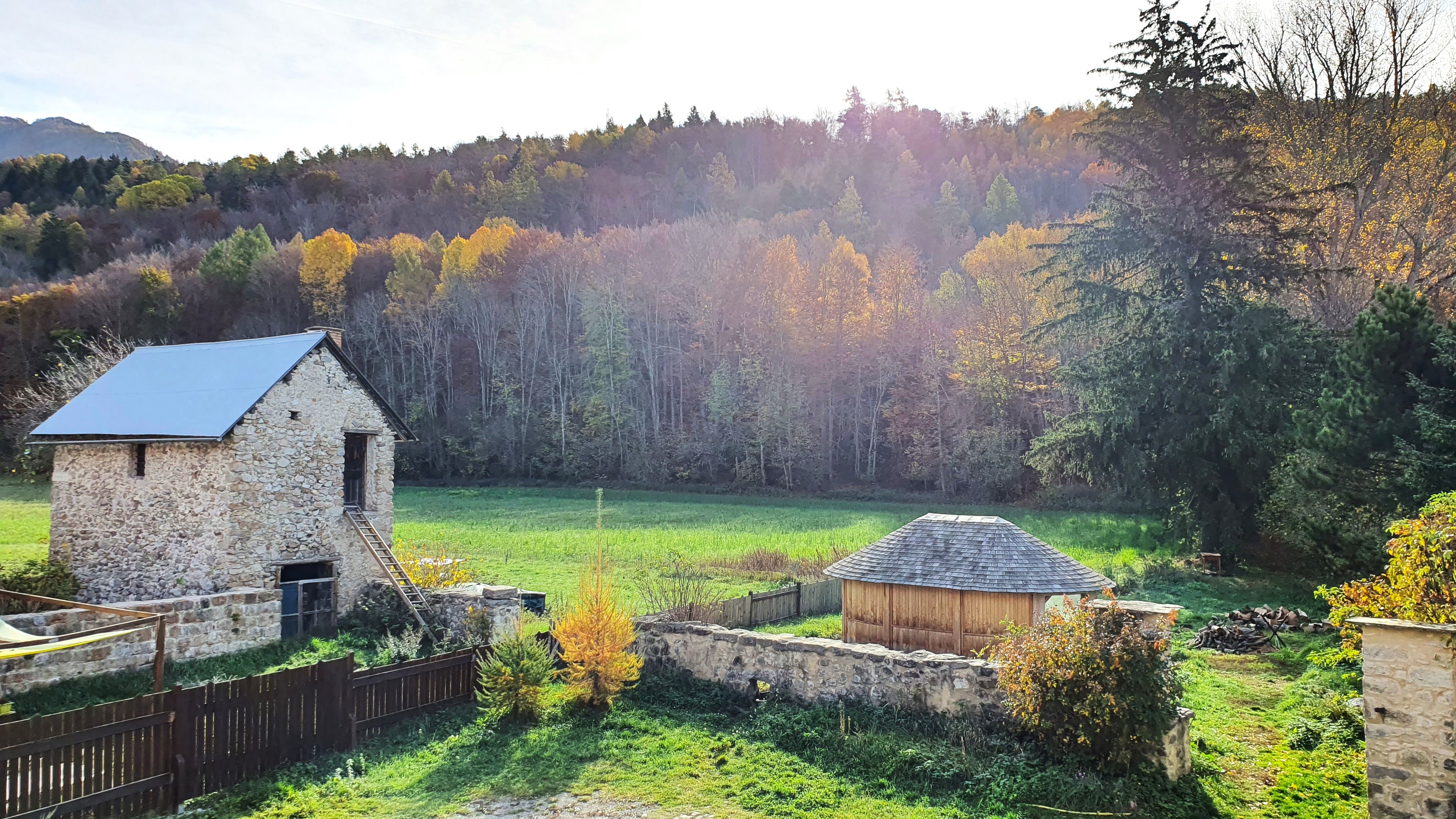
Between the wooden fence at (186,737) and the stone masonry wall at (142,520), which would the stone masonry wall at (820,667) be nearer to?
the wooden fence at (186,737)

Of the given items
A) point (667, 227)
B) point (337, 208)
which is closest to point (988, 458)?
point (667, 227)

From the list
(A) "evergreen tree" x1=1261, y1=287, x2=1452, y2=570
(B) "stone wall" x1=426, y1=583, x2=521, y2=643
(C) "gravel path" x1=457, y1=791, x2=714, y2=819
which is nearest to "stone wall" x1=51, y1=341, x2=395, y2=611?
(B) "stone wall" x1=426, y1=583, x2=521, y2=643

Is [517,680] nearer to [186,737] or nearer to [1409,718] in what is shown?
[186,737]

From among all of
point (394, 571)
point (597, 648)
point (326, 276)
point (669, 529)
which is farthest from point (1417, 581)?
point (326, 276)

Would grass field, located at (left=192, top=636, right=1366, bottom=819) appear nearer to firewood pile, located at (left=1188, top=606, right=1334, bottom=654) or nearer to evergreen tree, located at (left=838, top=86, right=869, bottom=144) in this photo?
firewood pile, located at (left=1188, top=606, right=1334, bottom=654)

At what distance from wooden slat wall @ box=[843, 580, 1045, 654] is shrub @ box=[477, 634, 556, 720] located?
6.23m

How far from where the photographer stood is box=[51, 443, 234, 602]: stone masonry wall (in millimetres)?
17797

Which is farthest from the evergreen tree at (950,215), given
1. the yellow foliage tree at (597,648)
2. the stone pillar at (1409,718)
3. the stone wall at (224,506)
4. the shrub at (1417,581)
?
the stone pillar at (1409,718)

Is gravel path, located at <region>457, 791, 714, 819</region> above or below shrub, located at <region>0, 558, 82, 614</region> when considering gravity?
below

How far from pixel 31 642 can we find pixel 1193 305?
97.5 ft

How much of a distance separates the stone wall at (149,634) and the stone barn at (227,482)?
1.11m

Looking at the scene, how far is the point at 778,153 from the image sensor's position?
348ft

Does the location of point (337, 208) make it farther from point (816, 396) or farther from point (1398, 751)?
point (1398, 751)

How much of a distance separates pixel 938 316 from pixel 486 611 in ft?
139
